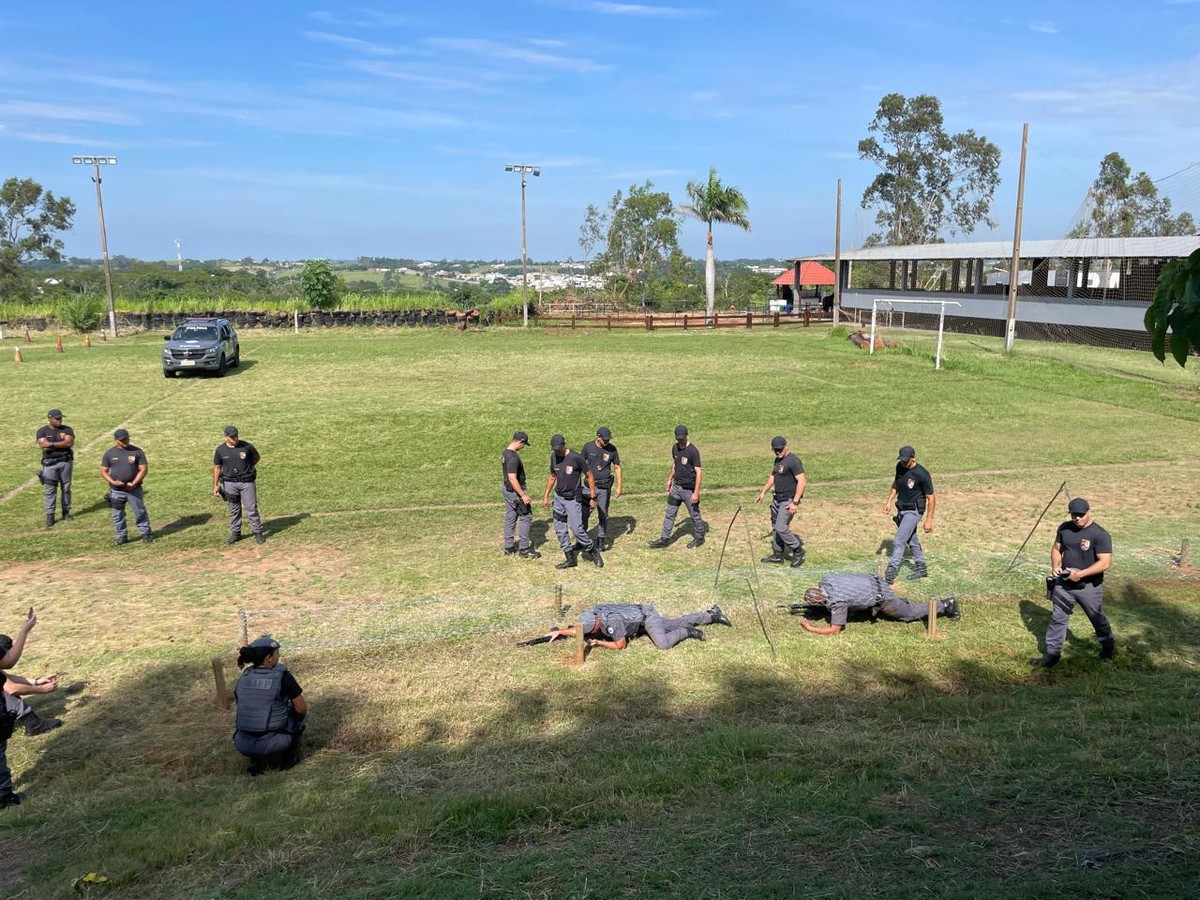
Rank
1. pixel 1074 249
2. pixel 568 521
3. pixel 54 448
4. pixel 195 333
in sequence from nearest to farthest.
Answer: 1. pixel 568 521
2. pixel 54 448
3. pixel 195 333
4. pixel 1074 249

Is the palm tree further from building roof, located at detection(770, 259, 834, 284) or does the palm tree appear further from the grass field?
the grass field

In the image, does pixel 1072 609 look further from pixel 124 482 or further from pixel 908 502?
pixel 124 482

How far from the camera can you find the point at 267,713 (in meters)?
6.96

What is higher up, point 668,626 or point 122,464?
point 122,464

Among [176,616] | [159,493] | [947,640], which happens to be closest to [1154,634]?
[947,640]

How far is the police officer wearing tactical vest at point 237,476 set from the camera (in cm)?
1266

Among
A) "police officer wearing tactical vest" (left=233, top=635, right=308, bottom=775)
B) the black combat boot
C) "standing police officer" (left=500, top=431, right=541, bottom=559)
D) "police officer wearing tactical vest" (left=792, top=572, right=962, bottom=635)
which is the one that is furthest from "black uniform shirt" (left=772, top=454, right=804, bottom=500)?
the black combat boot

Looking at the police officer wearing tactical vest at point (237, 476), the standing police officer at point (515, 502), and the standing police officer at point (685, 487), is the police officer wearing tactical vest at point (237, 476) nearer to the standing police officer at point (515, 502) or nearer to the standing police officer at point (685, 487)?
the standing police officer at point (515, 502)

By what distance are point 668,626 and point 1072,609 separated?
390 cm

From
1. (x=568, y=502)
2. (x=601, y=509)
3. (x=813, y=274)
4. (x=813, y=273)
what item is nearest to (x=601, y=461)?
(x=601, y=509)

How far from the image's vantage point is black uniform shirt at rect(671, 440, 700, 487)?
12.6 metres

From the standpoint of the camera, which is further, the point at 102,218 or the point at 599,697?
the point at 102,218

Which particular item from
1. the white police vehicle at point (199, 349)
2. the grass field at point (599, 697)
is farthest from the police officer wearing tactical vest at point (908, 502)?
the white police vehicle at point (199, 349)

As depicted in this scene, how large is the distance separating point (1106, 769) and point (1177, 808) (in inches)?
21.3
